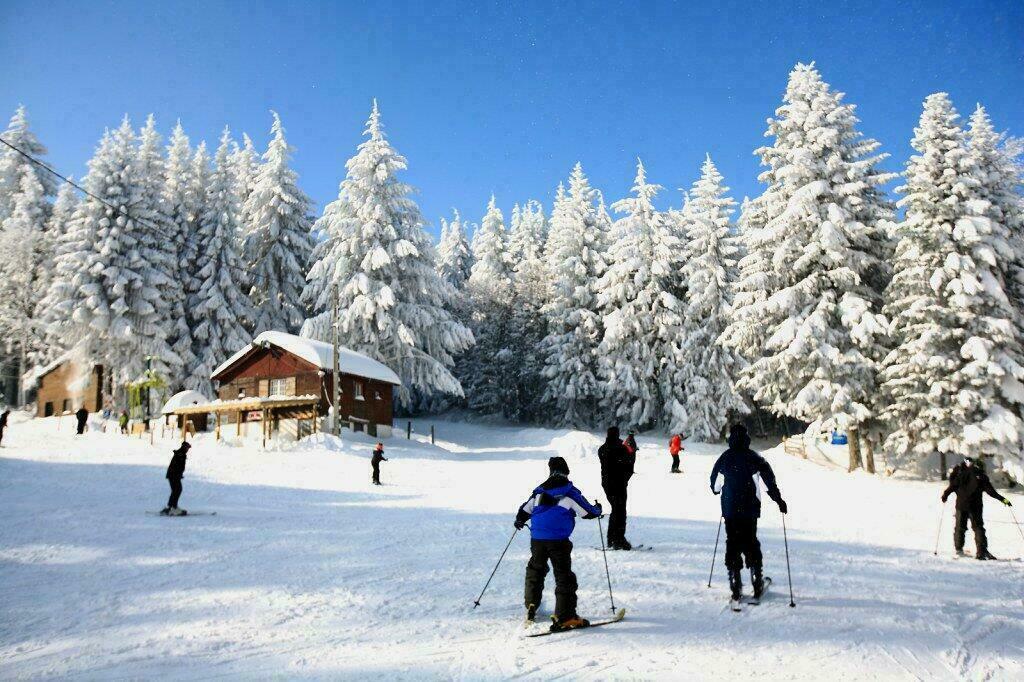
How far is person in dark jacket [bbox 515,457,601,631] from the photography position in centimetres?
616

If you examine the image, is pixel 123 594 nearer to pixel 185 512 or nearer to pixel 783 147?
pixel 185 512

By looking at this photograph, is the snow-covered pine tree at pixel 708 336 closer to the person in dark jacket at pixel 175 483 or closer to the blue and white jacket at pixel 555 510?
the person in dark jacket at pixel 175 483

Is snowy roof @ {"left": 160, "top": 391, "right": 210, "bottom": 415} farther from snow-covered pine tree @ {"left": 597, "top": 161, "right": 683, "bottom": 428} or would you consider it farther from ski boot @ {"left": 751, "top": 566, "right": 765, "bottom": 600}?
ski boot @ {"left": 751, "top": 566, "right": 765, "bottom": 600}

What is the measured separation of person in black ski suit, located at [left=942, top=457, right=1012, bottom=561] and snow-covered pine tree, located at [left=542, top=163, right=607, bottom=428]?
1104 inches

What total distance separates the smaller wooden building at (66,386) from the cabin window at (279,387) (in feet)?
37.2

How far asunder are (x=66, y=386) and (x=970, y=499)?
44565 millimetres

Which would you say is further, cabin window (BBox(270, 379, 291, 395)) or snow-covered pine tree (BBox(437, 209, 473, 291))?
snow-covered pine tree (BBox(437, 209, 473, 291))

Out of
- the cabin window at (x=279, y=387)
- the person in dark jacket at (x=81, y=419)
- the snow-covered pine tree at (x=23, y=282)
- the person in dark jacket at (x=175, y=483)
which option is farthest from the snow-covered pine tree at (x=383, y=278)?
the snow-covered pine tree at (x=23, y=282)

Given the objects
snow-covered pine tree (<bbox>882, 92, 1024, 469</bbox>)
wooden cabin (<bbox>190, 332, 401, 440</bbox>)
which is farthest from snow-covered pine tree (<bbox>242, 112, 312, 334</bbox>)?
snow-covered pine tree (<bbox>882, 92, 1024, 469</bbox>)

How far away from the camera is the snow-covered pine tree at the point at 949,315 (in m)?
21.2

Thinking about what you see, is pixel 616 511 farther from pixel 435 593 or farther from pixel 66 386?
pixel 66 386

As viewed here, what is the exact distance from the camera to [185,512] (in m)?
13.1

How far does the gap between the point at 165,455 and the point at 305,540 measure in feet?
50.4

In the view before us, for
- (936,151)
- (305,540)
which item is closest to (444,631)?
(305,540)
